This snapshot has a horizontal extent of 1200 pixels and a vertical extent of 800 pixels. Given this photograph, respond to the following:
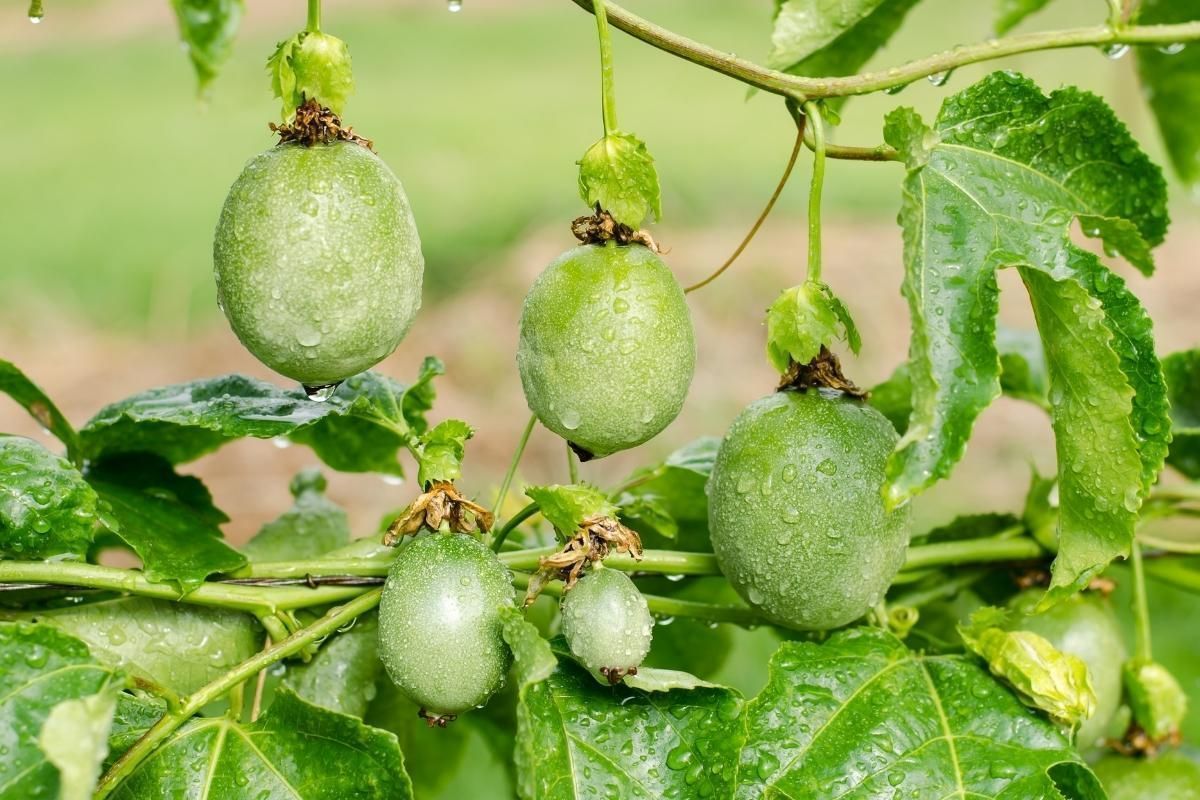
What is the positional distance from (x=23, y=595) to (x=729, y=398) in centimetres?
322

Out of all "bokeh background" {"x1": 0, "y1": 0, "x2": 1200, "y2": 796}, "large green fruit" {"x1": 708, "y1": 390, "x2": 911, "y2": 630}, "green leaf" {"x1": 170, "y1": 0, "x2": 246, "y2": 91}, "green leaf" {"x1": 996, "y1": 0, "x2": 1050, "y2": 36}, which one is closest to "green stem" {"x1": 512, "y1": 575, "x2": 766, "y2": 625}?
"large green fruit" {"x1": 708, "y1": 390, "x2": 911, "y2": 630}

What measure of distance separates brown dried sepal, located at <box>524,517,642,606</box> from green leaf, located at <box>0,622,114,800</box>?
0.29 meters

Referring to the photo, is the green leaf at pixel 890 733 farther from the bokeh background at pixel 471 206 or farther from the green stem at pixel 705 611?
the bokeh background at pixel 471 206

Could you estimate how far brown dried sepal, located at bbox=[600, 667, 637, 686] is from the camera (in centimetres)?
80

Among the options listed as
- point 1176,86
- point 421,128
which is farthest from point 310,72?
point 421,128

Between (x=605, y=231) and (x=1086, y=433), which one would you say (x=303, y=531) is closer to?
(x=605, y=231)

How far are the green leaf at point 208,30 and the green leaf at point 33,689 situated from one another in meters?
0.37

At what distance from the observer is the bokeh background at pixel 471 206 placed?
414cm

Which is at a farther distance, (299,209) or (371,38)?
(371,38)

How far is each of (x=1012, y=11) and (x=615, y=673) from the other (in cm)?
103

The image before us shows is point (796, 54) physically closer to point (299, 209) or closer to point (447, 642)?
point (299, 209)

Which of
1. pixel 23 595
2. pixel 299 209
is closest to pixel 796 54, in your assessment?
pixel 299 209

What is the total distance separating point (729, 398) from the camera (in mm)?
4023

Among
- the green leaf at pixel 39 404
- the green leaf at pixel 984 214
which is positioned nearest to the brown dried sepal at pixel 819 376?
the green leaf at pixel 984 214
